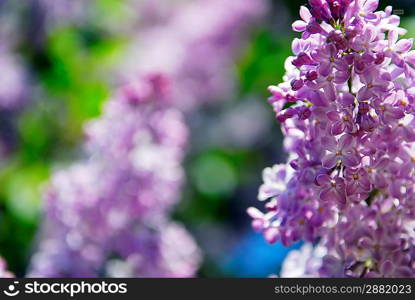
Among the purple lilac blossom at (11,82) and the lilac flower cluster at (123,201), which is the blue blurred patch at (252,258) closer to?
the lilac flower cluster at (123,201)

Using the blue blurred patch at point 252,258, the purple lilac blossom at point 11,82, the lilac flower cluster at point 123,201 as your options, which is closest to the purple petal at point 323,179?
the lilac flower cluster at point 123,201


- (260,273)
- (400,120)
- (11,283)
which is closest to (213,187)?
(260,273)

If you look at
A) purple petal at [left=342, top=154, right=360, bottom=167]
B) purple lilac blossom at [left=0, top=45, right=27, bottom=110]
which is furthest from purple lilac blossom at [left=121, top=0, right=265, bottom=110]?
purple petal at [left=342, top=154, right=360, bottom=167]

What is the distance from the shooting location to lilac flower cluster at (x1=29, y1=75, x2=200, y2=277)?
1.85 metres

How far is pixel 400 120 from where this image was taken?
3.66 ft

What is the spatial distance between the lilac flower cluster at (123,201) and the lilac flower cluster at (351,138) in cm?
71

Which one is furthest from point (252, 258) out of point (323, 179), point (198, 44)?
point (323, 179)

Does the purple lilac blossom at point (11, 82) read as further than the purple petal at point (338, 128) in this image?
Answer: Yes

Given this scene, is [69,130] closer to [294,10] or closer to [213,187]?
[213,187]

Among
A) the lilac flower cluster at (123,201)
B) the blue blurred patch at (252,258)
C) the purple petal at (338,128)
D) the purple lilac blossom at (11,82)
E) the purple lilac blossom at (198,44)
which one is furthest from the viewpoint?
the purple lilac blossom at (198,44)

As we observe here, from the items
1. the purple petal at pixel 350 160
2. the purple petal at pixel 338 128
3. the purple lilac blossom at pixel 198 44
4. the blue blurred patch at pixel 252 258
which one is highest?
the purple lilac blossom at pixel 198 44

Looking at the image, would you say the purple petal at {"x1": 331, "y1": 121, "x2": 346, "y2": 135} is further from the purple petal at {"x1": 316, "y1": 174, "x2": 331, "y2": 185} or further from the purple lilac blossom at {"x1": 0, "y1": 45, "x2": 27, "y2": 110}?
the purple lilac blossom at {"x1": 0, "y1": 45, "x2": 27, "y2": 110}

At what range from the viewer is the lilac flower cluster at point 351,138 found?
1081 mm

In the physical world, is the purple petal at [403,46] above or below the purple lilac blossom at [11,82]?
below
